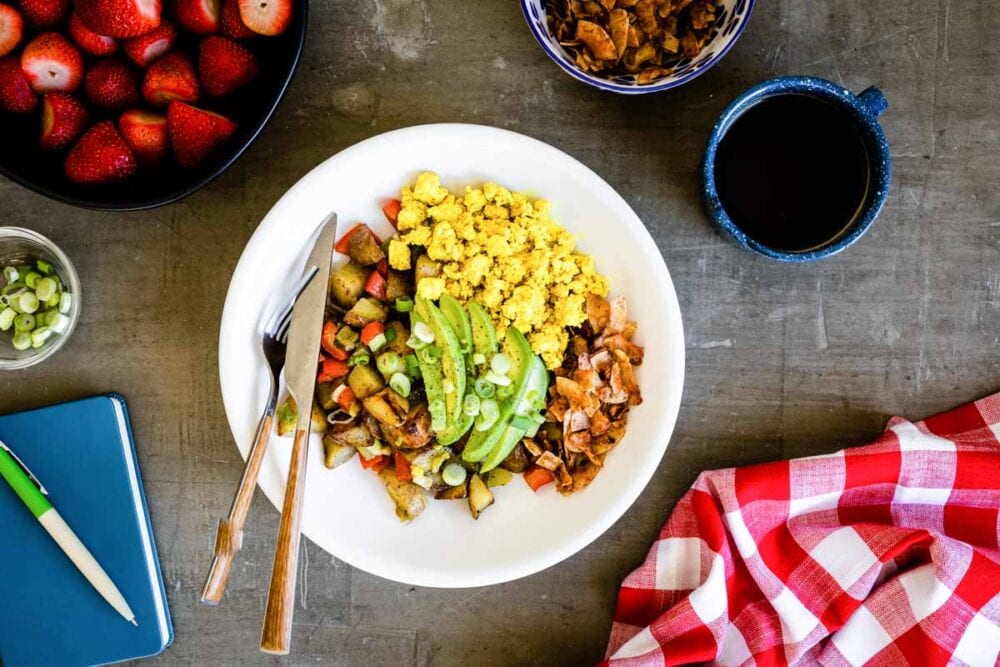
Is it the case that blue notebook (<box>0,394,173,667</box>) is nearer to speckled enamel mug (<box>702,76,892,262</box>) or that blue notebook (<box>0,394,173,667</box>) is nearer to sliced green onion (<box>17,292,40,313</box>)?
sliced green onion (<box>17,292,40,313</box>)

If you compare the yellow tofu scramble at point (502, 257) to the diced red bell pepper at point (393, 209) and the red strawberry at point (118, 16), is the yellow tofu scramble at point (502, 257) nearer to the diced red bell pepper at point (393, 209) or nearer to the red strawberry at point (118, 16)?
the diced red bell pepper at point (393, 209)

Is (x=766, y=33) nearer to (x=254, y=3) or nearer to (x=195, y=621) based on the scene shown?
(x=254, y=3)

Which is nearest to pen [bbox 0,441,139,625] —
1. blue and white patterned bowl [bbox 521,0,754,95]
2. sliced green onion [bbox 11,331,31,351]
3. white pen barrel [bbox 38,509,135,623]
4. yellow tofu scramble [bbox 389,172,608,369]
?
white pen barrel [bbox 38,509,135,623]

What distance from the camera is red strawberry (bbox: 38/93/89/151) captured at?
3.37 feet

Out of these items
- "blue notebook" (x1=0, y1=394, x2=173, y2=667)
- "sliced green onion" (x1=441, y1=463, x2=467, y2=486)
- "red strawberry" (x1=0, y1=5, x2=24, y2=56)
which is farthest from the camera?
"blue notebook" (x1=0, y1=394, x2=173, y2=667)

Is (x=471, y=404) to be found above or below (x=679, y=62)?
below

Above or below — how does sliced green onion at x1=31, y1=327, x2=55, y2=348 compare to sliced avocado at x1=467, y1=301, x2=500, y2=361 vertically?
below

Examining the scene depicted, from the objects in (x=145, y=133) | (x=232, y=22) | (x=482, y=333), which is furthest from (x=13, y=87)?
(x=482, y=333)

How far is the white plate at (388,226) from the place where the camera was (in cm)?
104

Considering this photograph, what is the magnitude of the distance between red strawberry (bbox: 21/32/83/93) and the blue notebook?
1.54 feet

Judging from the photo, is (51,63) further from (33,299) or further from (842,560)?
(842,560)

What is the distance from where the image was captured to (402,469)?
3.69 ft

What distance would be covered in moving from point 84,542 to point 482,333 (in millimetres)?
747

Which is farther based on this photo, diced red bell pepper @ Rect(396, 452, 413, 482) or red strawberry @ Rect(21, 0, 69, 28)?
diced red bell pepper @ Rect(396, 452, 413, 482)
